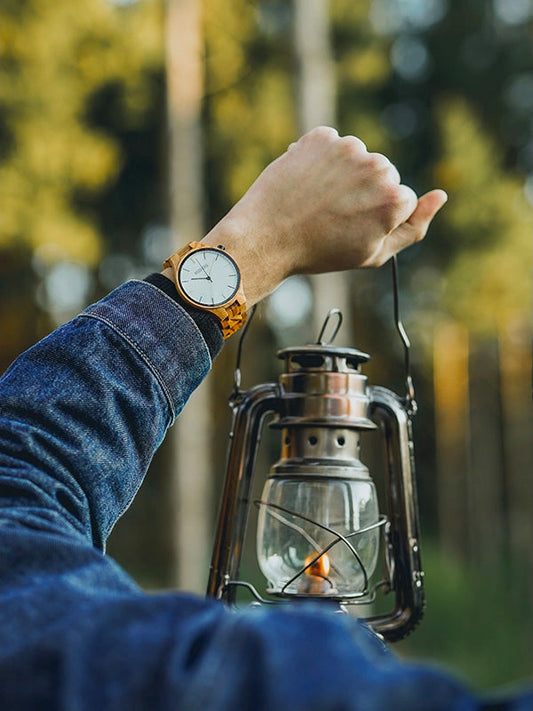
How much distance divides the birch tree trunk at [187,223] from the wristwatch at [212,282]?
790 cm

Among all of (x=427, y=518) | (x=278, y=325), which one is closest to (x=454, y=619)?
(x=278, y=325)

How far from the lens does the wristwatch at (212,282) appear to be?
4.00 ft

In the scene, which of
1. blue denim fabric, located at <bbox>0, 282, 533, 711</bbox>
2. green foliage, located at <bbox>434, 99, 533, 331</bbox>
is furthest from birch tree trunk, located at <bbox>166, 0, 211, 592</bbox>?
blue denim fabric, located at <bbox>0, 282, 533, 711</bbox>

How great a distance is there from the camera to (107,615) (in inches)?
28.8

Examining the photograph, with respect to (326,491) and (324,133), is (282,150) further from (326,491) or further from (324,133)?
(324,133)

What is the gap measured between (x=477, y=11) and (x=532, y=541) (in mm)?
9075

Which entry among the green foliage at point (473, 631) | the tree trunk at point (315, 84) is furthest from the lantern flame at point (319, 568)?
the green foliage at point (473, 631)

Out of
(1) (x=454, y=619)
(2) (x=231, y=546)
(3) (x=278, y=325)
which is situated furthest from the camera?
(3) (x=278, y=325)

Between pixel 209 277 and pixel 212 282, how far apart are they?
0.01 meters

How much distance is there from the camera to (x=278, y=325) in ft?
52.1

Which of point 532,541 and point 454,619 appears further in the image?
point 532,541

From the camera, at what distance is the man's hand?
1.28 metres

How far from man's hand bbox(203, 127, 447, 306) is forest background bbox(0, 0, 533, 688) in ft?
22.7

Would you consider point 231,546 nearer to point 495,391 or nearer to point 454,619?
point 454,619
